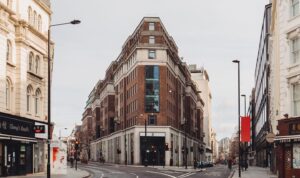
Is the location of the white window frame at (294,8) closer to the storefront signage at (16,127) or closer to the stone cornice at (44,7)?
the storefront signage at (16,127)

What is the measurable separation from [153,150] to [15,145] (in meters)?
62.7

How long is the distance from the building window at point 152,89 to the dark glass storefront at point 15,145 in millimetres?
59563

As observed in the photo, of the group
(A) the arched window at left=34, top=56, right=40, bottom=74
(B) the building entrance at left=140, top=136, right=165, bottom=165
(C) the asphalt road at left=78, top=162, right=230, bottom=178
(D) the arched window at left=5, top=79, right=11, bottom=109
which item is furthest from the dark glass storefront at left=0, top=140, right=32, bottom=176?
(B) the building entrance at left=140, top=136, right=165, bottom=165

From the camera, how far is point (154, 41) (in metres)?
109

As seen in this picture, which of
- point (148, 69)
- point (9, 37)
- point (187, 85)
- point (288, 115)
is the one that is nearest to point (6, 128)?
point (9, 37)

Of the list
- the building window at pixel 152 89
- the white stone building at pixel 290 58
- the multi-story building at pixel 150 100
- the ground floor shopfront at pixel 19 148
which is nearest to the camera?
the white stone building at pixel 290 58

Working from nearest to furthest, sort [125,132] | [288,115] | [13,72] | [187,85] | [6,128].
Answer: [288,115]
[6,128]
[13,72]
[125,132]
[187,85]

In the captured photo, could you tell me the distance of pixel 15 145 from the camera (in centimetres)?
4566

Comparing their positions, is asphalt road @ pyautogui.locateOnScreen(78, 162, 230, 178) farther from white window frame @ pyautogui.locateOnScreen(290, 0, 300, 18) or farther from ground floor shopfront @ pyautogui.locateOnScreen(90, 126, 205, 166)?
ground floor shopfront @ pyautogui.locateOnScreen(90, 126, 205, 166)

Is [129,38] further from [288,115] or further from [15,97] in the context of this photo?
[288,115]

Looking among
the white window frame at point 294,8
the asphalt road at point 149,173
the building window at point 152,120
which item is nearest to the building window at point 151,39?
the building window at point 152,120

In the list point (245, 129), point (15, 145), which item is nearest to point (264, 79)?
point (245, 129)

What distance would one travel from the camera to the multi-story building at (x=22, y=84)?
42656mm

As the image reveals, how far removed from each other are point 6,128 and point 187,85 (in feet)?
349
